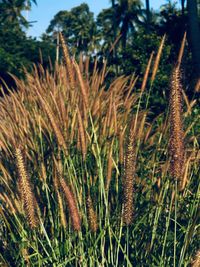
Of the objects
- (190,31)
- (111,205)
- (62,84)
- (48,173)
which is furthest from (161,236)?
(190,31)

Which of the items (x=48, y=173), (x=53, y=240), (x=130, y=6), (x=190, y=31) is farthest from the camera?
(x=130, y=6)

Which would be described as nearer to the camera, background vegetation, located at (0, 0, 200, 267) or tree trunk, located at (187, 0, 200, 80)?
background vegetation, located at (0, 0, 200, 267)

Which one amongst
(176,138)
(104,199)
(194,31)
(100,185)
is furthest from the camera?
(194,31)

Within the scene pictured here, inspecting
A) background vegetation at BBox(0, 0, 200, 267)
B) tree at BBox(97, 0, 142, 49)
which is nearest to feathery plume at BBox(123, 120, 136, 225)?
background vegetation at BBox(0, 0, 200, 267)

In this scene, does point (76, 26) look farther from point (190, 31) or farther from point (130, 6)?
point (190, 31)

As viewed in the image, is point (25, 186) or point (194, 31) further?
point (194, 31)

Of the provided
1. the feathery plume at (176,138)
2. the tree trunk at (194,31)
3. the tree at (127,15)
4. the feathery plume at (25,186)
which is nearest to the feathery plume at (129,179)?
the feathery plume at (176,138)

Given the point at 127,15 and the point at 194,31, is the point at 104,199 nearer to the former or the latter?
the point at 194,31

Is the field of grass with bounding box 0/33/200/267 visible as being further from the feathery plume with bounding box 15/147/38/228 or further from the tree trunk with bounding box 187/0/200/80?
the tree trunk with bounding box 187/0/200/80

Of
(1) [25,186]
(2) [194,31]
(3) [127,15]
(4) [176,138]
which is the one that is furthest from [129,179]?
(3) [127,15]

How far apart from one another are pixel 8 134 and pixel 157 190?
1.00 m

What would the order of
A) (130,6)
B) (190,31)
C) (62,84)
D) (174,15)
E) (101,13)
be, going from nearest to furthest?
(62,84), (190,31), (174,15), (130,6), (101,13)

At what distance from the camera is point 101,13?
6362 cm

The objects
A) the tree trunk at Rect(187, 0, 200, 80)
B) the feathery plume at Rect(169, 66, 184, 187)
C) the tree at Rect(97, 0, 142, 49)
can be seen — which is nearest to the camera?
the feathery plume at Rect(169, 66, 184, 187)
